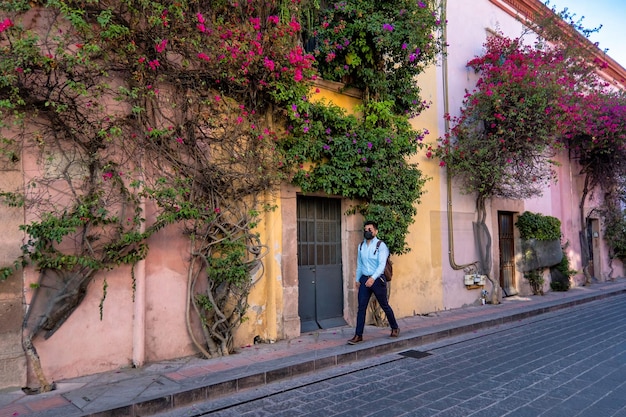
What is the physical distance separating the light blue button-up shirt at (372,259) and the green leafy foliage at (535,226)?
753cm

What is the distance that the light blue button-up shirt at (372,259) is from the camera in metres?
6.86

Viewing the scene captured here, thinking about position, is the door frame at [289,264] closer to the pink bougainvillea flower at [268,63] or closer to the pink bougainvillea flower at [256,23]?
Answer: the pink bougainvillea flower at [268,63]

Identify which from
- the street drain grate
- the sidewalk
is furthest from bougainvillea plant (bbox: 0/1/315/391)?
the street drain grate

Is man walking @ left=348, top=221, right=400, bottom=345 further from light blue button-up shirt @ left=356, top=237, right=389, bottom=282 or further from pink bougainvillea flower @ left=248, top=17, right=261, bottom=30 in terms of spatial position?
pink bougainvillea flower @ left=248, top=17, right=261, bottom=30

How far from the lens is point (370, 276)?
6906 mm

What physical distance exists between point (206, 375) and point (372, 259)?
2.94 m

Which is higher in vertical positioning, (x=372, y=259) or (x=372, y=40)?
(x=372, y=40)

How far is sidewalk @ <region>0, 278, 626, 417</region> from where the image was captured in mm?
4391

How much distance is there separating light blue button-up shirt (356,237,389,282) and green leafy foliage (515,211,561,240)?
7.53 meters

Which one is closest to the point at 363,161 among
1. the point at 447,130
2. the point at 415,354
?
the point at 415,354

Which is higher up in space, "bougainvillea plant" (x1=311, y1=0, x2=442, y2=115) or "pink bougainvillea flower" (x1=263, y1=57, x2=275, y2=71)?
"bougainvillea plant" (x1=311, y1=0, x2=442, y2=115)

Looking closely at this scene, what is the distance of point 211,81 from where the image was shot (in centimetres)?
663

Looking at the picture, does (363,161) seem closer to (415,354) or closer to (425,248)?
(425,248)

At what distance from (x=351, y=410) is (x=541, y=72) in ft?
31.7
